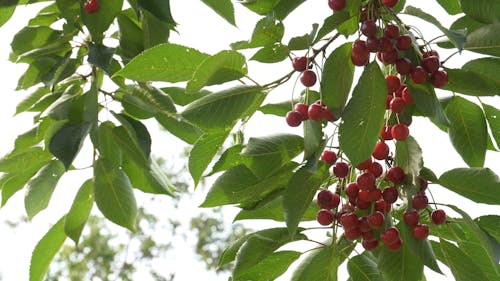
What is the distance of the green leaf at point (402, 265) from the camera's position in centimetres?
116

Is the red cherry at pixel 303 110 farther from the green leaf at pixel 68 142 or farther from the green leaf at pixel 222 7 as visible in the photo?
the green leaf at pixel 68 142

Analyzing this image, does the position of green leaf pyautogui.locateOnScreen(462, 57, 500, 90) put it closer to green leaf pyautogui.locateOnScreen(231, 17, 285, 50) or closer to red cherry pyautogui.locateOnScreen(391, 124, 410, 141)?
red cherry pyautogui.locateOnScreen(391, 124, 410, 141)

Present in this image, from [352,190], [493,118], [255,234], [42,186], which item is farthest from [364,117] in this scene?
[42,186]

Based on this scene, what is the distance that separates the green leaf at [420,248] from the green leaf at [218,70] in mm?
301

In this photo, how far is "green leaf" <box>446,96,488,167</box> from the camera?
130cm

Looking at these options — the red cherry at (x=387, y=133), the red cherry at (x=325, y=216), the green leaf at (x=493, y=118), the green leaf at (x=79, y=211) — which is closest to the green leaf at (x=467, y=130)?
the green leaf at (x=493, y=118)

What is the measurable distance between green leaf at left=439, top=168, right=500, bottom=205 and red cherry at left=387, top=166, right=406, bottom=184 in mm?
76

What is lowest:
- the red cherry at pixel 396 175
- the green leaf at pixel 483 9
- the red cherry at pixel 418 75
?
the red cherry at pixel 396 175

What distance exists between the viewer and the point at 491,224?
126 cm

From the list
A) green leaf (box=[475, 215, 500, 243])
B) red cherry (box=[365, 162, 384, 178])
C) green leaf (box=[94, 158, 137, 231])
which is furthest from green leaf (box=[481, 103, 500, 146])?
green leaf (box=[94, 158, 137, 231])

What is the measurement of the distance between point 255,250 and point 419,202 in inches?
9.6

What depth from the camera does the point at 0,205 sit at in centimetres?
160

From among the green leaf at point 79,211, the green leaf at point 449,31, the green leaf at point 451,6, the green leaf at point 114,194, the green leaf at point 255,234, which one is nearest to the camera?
the green leaf at point 449,31

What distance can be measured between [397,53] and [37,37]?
2.39 ft
